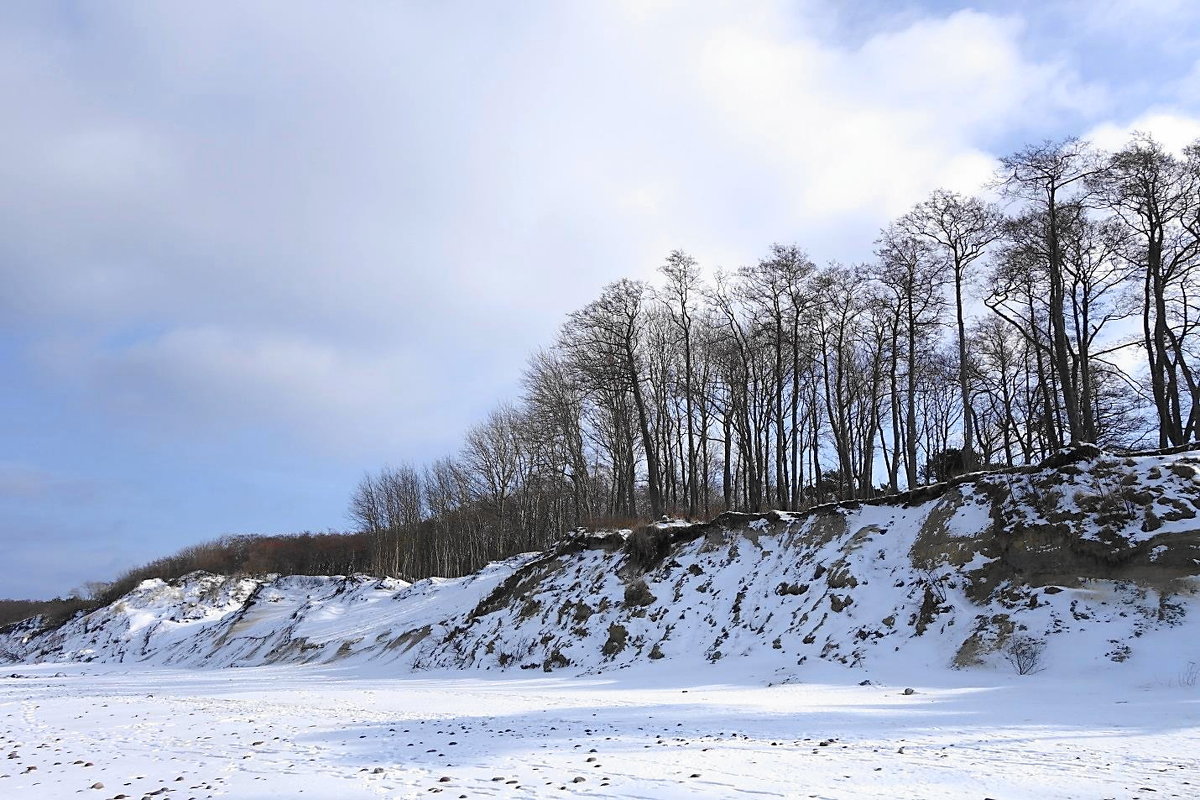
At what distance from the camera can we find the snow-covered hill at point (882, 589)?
14.0 m

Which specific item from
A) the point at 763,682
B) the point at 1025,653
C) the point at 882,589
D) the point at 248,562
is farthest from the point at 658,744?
the point at 248,562

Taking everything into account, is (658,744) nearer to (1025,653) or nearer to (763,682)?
(763,682)

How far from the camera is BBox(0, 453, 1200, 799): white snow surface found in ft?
22.7

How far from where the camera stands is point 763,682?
15.8 meters

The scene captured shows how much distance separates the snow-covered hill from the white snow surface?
63mm

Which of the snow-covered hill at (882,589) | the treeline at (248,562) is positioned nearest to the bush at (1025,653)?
the snow-covered hill at (882,589)

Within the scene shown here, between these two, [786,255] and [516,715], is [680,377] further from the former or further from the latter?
[516,715]

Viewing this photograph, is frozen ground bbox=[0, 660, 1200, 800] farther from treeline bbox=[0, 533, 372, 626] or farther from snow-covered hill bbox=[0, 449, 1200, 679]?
treeline bbox=[0, 533, 372, 626]

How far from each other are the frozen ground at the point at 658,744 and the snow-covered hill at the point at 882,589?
156cm

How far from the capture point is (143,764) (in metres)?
8.53

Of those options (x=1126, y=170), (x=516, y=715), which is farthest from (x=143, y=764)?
(x=1126, y=170)

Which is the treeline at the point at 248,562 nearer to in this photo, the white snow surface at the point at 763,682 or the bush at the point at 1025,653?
the white snow surface at the point at 763,682

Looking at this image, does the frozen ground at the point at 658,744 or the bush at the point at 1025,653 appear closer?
the frozen ground at the point at 658,744

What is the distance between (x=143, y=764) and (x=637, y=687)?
989 centimetres
